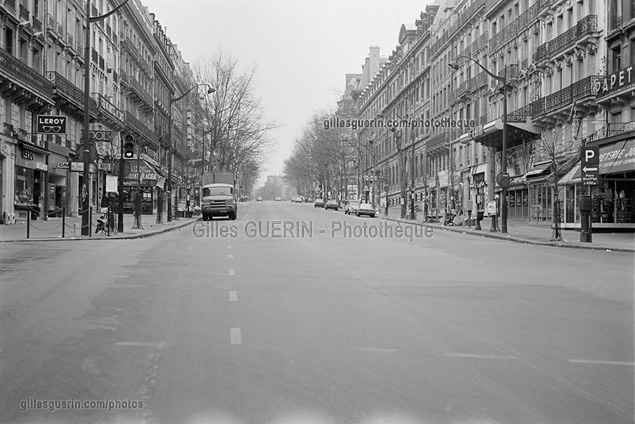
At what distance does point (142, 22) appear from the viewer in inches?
2844

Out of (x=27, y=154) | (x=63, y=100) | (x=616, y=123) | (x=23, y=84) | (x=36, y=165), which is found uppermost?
(x=63, y=100)

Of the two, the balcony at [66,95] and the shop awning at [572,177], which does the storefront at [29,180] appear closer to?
the balcony at [66,95]

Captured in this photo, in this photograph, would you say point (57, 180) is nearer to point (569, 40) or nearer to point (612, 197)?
point (569, 40)

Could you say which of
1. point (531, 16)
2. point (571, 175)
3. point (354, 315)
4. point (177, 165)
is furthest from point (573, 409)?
point (177, 165)

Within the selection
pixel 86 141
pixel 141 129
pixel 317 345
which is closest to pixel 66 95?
pixel 86 141

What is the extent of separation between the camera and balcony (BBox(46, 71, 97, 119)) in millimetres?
42406

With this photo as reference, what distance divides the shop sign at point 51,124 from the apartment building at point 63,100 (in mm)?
44

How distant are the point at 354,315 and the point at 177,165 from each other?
90.4 m

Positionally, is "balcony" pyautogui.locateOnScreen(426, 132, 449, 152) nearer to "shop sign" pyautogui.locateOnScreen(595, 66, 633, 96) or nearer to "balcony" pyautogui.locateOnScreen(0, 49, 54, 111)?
"shop sign" pyautogui.locateOnScreen(595, 66, 633, 96)

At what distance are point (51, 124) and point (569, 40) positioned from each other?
91.7ft

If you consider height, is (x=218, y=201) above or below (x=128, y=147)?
below

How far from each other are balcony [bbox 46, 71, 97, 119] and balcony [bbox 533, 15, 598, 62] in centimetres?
2894

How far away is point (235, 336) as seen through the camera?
8000 mm

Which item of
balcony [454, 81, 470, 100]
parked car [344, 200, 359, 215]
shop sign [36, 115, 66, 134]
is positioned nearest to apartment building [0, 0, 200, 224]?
shop sign [36, 115, 66, 134]
